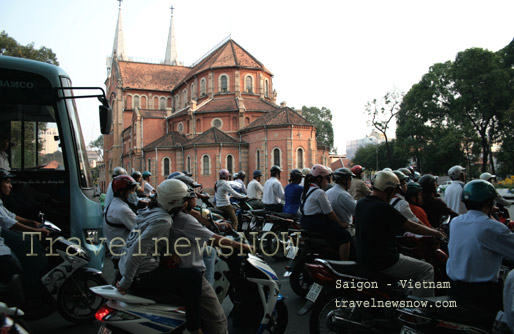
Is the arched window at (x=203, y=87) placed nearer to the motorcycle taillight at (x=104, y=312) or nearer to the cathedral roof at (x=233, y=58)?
the cathedral roof at (x=233, y=58)

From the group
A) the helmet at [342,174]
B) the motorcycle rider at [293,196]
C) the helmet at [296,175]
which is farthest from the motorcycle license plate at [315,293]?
the motorcycle rider at [293,196]

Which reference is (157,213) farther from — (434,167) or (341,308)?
(434,167)

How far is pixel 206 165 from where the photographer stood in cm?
3866

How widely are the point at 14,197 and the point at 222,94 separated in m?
39.7

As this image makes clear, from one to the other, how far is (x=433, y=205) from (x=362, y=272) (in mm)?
3075

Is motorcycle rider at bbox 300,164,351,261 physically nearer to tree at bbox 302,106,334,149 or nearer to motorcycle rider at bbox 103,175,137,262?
motorcycle rider at bbox 103,175,137,262

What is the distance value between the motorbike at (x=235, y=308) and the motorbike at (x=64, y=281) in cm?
172

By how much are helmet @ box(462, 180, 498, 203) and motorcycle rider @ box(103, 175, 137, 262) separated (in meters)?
3.51

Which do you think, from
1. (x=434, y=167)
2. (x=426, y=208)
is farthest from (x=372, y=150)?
(x=426, y=208)

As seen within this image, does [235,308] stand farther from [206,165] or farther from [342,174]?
[206,165]

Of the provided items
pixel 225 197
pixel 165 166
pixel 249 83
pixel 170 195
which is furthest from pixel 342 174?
pixel 249 83

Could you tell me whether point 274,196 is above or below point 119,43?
below

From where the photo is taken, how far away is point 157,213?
3.17 meters

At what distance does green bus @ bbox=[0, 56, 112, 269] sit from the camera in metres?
5.19
